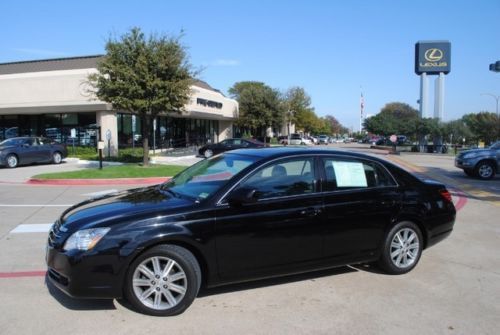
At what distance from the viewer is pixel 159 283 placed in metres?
4.34

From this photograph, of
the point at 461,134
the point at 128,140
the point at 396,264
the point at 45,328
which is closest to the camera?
the point at 45,328

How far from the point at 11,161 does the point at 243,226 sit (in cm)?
2023

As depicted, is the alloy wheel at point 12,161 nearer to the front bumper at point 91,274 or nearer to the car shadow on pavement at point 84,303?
the car shadow on pavement at point 84,303

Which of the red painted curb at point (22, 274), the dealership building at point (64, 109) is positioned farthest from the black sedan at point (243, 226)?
the dealership building at point (64, 109)

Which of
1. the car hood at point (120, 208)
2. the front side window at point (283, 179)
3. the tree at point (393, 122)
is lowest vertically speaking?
the car hood at point (120, 208)

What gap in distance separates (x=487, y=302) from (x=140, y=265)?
11.5ft

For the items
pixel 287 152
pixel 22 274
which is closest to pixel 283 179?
pixel 287 152

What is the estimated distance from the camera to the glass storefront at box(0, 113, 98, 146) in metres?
30.2

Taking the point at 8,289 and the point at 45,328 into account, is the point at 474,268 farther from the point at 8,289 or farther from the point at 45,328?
the point at 8,289

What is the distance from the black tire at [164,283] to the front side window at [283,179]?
3.20 ft

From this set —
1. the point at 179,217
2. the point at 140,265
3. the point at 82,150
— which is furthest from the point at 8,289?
the point at 82,150

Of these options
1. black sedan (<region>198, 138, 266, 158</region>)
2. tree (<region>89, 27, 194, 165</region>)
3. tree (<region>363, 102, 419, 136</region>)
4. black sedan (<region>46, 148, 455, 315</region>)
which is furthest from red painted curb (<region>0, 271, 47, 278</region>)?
tree (<region>363, 102, 419, 136</region>)

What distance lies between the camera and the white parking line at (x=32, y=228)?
805cm

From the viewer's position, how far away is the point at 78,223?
4402 mm
